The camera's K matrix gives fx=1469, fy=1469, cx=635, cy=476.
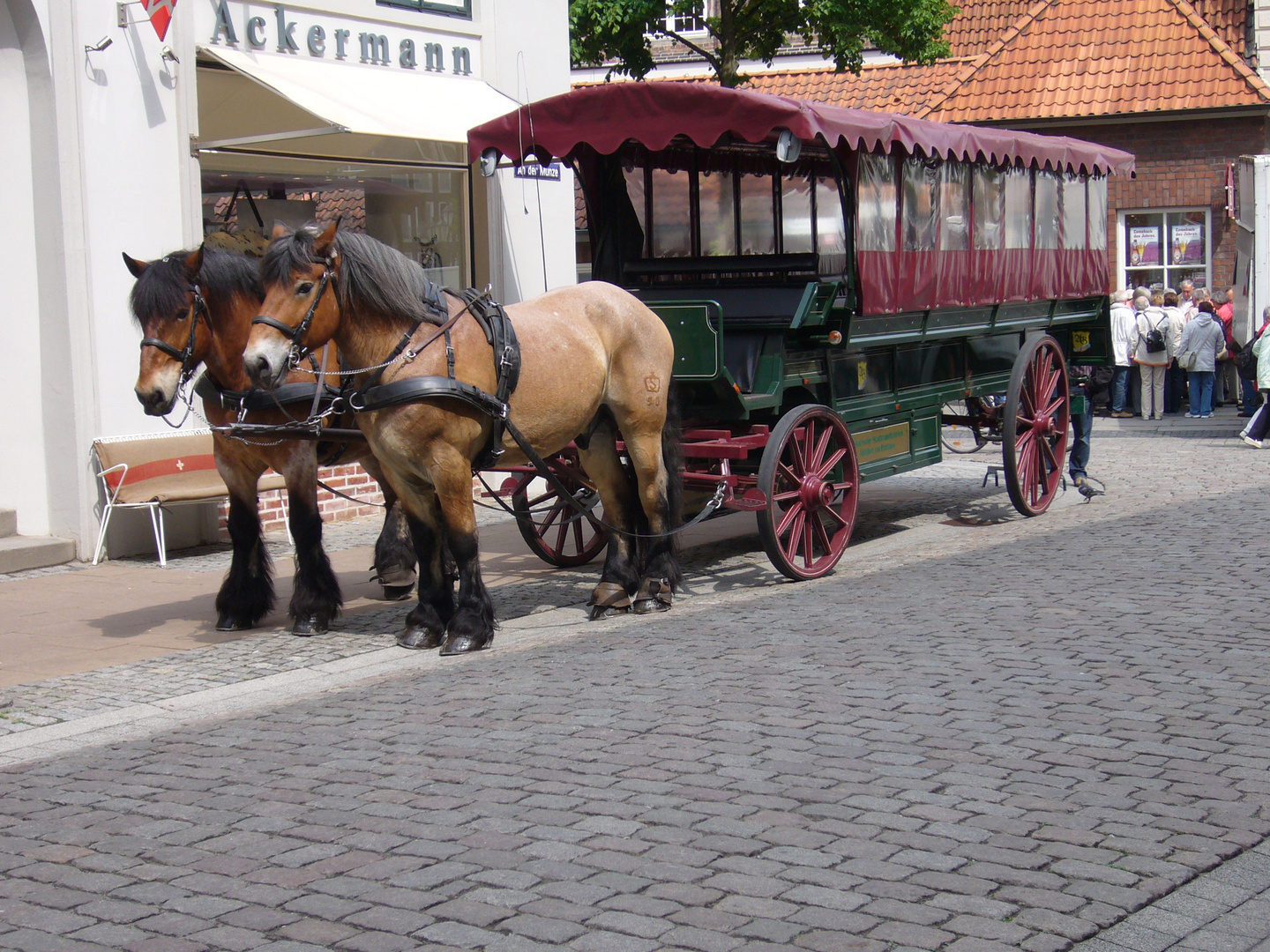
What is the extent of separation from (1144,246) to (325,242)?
17.5 m

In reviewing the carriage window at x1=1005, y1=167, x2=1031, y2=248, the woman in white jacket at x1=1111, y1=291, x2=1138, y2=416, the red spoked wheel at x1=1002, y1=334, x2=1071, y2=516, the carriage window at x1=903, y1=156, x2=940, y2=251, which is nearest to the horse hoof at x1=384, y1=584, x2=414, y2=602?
the carriage window at x1=903, y1=156, x2=940, y2=251

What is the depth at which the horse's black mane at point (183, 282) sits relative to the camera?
6.95 m

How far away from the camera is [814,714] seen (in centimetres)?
545

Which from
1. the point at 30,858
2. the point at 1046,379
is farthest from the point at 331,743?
the point at 1046,379

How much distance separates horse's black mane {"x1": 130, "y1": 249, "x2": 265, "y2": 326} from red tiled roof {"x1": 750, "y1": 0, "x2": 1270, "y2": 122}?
1654 centimetres

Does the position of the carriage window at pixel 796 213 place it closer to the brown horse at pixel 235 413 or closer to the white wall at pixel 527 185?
the brown horse at pixel 235 413

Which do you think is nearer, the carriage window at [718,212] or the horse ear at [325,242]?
the horse ear at [325,242]

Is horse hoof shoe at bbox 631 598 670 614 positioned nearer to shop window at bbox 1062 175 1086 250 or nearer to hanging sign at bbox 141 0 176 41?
hanging sign at bbox 141 0 176 41

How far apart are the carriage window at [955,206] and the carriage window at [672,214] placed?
1.73m

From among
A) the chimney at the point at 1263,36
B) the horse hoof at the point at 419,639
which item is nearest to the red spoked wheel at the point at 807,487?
the horse hoof at the point at 419,639

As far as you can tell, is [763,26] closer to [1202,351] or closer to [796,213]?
[1202,351]

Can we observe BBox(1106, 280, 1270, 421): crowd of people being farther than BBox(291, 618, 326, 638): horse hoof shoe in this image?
Yes

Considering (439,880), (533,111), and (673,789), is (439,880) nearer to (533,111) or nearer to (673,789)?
(673,789)

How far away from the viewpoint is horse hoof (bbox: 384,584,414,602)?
8438 mm
